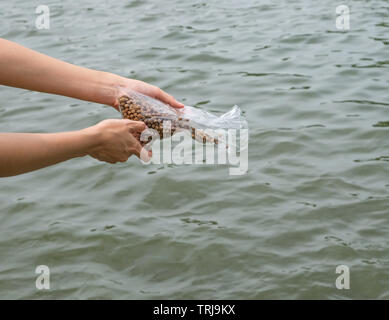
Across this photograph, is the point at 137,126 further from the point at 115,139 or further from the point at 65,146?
the point at 65,146

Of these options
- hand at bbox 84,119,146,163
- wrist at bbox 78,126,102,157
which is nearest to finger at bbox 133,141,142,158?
hand at bbox 84,119,146,163

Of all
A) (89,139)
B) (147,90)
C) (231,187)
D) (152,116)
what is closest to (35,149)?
(89,139)

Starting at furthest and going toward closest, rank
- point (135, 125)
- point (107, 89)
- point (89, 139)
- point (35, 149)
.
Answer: point (107, 89), point (135, 125), point (89, 139), point (35, 149)

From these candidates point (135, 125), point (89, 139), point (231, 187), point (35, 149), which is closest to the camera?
point (35, 149)

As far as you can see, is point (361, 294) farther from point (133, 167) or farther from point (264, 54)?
point (264, 54)

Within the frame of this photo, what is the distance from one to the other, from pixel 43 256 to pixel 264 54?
329 cm

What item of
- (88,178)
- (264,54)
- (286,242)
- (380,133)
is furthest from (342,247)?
(264,54)

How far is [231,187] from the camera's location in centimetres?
433

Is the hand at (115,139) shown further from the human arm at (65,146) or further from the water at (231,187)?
the water at (231,187)

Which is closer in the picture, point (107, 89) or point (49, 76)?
point (49, 76)

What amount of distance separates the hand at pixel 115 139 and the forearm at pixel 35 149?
5cm

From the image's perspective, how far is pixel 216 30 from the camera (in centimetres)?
706

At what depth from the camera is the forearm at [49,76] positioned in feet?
10.0

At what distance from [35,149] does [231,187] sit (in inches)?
73.5
